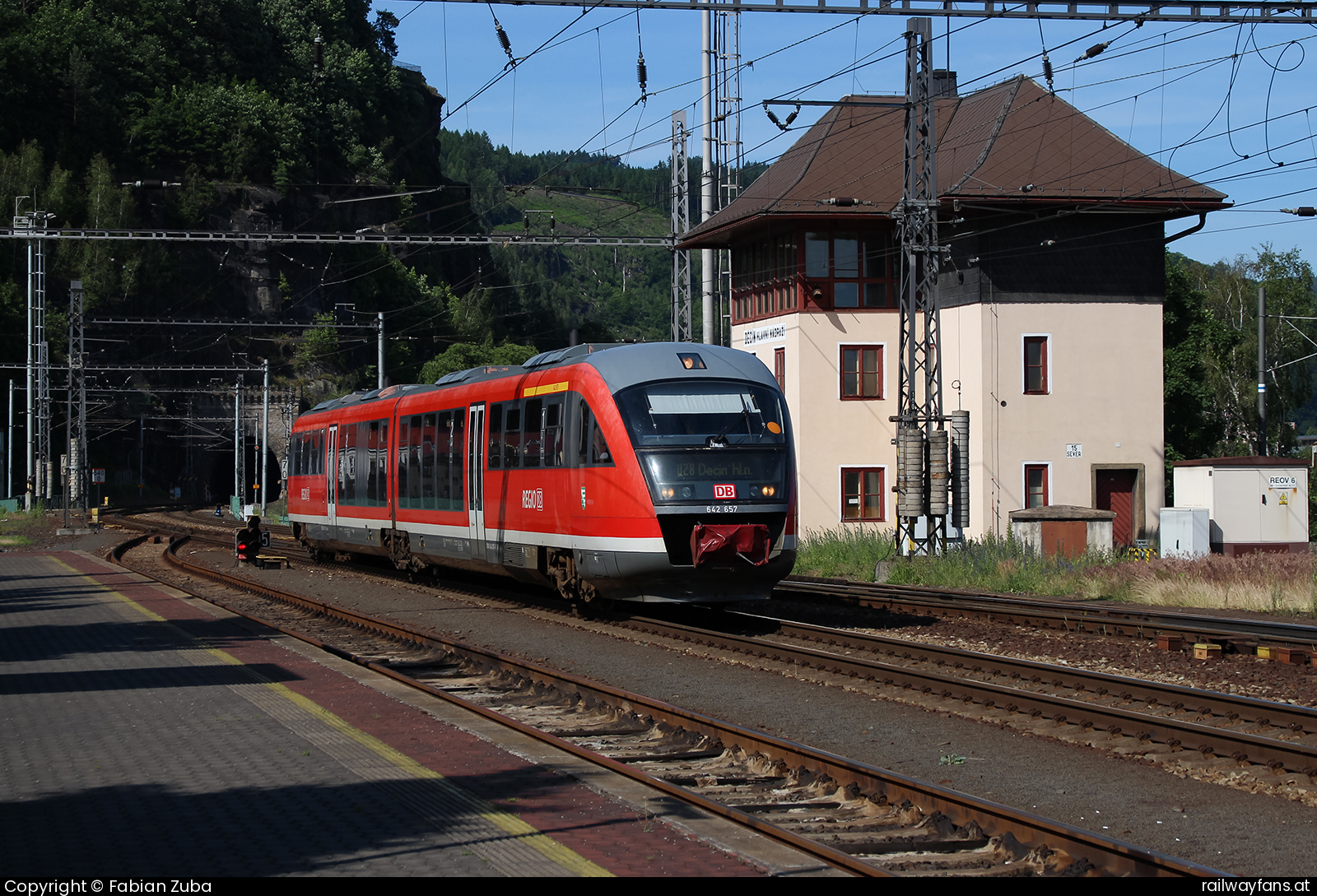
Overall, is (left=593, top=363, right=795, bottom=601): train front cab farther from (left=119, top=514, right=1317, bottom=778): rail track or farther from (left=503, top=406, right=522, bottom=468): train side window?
(left=503, top=406, right=522, bottom=468): train side window

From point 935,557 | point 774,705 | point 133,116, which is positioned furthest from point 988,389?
point 133,116

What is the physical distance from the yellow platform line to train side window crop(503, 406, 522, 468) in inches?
249

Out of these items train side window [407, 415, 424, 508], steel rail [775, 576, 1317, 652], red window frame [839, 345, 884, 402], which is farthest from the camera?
red window frame [839, 345, 884, 402]

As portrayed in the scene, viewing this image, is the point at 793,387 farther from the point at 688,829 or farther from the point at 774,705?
the point at 688,829

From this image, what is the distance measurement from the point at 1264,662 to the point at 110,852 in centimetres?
1098

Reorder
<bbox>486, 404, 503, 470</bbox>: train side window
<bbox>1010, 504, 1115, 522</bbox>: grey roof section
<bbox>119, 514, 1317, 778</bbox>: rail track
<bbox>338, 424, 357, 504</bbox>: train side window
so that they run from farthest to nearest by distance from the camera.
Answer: <bbox>1010, 504, 1115, 522</bbox>: grey roof section < <bbox>338, 424, 357, 504</bbox>: train side window < <bbox>486, 404, 503, 470</bbox>: train side window < <bbox>119, 514, 1317, 778</bbox>: rail track

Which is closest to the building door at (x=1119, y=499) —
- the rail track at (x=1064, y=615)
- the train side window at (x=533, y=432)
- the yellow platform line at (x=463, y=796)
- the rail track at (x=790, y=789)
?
the rail track at (x=1064, y=615)

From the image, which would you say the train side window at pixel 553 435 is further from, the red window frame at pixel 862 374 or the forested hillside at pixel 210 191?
the forested hillside at pixel 210 191

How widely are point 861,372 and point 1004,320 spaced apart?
14.4 feet

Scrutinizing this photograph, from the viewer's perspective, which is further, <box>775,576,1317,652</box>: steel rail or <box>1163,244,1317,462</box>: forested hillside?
<box>1163,244,1317,462</box>: forested hillside

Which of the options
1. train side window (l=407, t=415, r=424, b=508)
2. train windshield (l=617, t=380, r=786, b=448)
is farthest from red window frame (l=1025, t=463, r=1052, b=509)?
train windshield (l=617, t=380, r=786, b=448)

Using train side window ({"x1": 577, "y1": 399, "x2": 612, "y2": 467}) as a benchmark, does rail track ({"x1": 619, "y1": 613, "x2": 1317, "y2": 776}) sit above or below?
below

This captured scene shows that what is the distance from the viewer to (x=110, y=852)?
644 centimetres

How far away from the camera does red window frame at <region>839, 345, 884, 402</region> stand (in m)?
38.7
